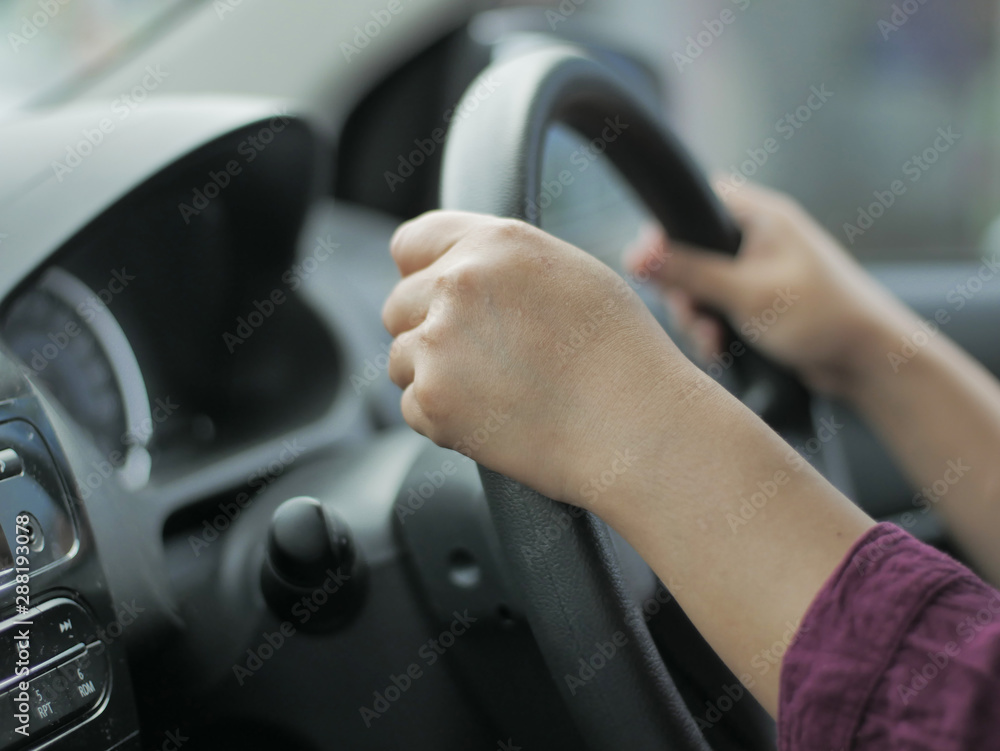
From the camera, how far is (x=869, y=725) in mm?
365

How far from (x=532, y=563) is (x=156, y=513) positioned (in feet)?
1.13

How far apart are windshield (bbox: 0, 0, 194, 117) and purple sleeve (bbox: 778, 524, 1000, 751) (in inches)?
37.1

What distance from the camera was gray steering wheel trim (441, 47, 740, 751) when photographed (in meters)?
0.44

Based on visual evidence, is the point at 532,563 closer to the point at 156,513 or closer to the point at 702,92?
the point at 156,513

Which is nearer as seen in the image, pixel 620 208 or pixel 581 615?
pixel 581 615

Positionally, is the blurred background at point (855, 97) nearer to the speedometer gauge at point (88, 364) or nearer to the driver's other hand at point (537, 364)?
the speedometer gauge at point (88, 364)

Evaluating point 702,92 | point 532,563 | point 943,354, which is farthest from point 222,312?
point 702,92

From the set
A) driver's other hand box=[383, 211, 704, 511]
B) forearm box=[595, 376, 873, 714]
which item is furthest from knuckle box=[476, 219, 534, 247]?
forearm box=[595, 376, 873, 714]

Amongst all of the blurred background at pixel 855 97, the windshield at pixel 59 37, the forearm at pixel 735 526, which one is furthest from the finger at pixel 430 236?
the blurred background at pixel 855 97

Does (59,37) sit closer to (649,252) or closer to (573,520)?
(649,252)

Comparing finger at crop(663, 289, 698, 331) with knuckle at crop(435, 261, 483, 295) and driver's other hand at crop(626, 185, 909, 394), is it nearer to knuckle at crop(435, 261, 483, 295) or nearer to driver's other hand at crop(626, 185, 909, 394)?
driver's other hand at crop(626, 185, 909, 394)

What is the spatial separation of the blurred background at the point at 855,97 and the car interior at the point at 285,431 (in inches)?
57.7

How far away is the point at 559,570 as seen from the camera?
1.46 feet

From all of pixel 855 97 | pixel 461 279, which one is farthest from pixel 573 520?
pixel 855 97
